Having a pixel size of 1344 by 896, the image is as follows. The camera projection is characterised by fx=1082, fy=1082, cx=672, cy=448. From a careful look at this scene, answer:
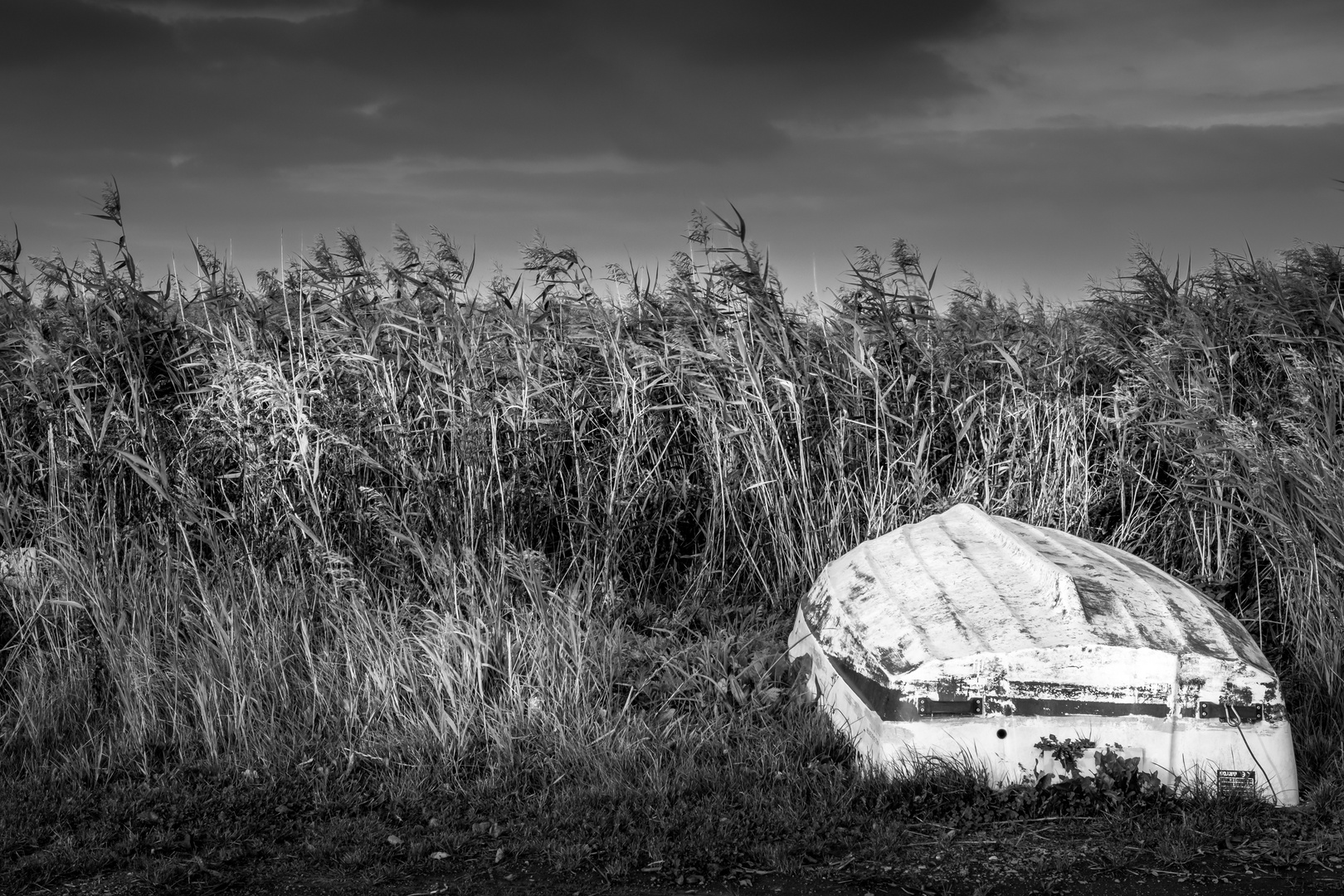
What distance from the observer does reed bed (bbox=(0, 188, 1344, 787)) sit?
4.53 meters

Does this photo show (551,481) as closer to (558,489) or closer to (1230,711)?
(558,489)

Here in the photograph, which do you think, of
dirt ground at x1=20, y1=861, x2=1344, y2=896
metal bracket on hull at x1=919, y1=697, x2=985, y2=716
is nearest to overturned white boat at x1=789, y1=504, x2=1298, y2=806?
metal bracket on hull at x1=919, y1=697, x2=985, y2=716

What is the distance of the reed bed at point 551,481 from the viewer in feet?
14.9

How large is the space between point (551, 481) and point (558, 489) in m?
0.24

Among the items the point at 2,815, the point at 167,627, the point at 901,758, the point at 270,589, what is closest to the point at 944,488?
the point at 901,758

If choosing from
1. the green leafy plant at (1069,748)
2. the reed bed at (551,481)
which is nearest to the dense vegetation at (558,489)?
the reed bed at (551,481)

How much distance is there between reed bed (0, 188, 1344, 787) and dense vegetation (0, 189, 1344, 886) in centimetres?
3

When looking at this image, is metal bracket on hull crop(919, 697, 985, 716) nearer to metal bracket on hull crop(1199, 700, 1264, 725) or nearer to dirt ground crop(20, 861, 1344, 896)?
dirt ground crop(20, 861, 1344, 896)

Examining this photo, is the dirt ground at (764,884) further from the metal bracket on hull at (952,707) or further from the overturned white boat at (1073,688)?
the metal bracket on hull at (952,707)

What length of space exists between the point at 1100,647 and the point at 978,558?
0.73 m

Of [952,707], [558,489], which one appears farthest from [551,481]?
[952,707]

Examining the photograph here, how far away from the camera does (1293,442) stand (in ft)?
20.6

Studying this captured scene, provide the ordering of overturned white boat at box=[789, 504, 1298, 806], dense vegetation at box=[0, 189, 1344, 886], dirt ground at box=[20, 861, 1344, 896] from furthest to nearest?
1. dense vegetation at box=[0, 189, 1344, 886]
2. overturned white boat at box=[789, 504, 1298, 806]
3. dirt ground at box=[20, 861, 1344, 896]

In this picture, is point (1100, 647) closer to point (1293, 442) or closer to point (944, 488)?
point (944, 488)
